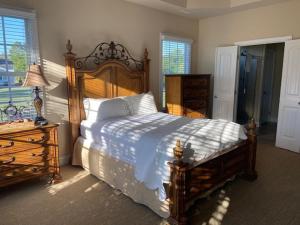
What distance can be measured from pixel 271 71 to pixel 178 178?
19.0 feet

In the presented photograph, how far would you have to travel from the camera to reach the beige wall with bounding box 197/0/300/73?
4145mm

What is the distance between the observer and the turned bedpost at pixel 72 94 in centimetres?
328

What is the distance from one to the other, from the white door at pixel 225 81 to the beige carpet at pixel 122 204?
2155 mm

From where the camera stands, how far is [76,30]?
347 cm

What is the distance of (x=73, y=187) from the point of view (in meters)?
2.88

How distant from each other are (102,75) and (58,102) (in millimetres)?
816

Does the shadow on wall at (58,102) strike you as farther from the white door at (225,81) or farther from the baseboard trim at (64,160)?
the white door at (225,81)

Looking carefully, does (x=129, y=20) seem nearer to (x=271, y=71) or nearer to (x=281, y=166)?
(x=281, y=166)

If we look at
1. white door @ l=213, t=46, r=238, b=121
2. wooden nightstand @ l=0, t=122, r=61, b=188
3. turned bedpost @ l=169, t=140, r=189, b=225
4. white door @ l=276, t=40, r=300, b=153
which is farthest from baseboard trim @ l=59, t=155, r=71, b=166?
white door @ l=276, t=40, r=300, b=153

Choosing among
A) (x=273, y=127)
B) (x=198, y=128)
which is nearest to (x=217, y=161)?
(x=198, y=128)

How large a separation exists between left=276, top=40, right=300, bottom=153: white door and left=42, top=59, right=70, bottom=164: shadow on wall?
12.8ft

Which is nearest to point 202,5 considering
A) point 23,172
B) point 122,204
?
point 122,204

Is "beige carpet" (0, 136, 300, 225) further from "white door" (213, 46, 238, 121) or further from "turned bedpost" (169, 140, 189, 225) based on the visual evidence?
"white door" (213, 46, 238, 121)

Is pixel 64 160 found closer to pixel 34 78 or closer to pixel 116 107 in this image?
pixel 116 107
